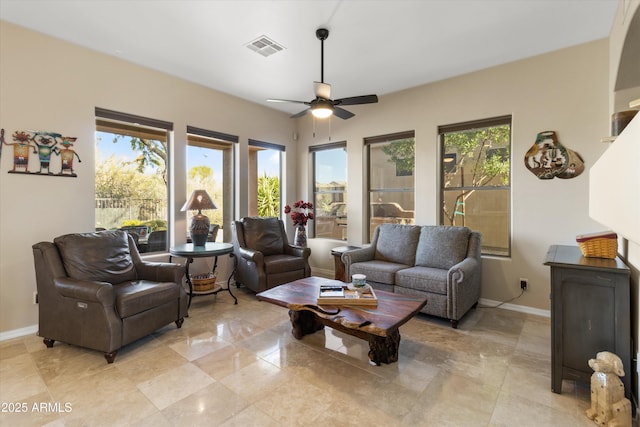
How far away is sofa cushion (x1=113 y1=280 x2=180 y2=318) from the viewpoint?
2443 mm

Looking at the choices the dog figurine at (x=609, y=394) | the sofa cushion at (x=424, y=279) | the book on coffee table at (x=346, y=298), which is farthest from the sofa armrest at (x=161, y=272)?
the dog figurine at (x=609, y=394)

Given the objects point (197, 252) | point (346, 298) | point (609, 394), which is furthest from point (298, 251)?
point (609, 394)

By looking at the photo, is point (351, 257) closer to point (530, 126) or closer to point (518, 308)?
point (518, 308)

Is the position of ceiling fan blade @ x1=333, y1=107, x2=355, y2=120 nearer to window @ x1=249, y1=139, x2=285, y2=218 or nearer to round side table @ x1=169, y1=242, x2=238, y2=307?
round side table @ x1=169, y1=242, x2=238, y2=307

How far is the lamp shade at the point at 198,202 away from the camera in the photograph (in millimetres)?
3741

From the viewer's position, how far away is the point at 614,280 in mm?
1798

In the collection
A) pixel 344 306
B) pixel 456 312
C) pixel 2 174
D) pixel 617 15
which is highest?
pixel 617 15

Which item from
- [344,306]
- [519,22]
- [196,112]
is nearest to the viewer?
[344,306]

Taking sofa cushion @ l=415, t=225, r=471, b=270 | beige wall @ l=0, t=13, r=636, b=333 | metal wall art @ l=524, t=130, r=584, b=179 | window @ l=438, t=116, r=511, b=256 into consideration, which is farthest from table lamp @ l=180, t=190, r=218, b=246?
metal wall art @ l=524, t=130, r=584, b=179

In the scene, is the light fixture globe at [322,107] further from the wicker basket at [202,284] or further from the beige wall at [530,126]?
the wicker basket at [202,284]

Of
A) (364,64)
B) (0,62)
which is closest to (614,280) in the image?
(364,64)

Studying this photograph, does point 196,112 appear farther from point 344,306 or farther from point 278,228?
point 344,306

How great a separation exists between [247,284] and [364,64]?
3.11 m

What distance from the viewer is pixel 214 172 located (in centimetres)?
458
